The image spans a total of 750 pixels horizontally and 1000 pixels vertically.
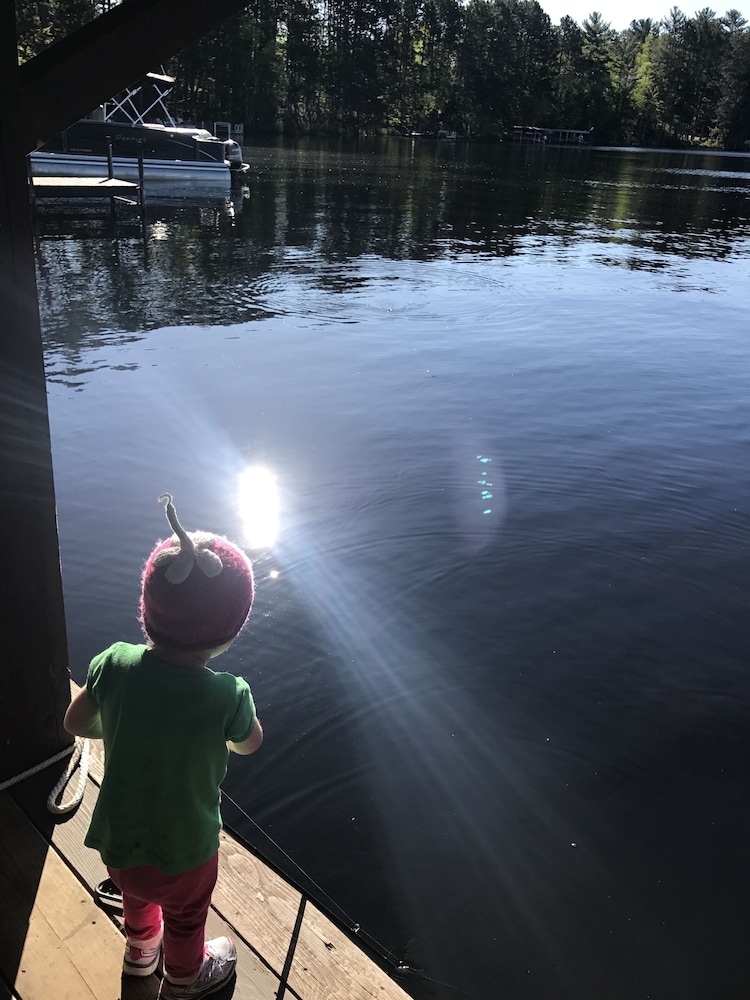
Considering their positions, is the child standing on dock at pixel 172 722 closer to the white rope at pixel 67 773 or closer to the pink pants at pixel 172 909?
the pink pants at pixel 172 909

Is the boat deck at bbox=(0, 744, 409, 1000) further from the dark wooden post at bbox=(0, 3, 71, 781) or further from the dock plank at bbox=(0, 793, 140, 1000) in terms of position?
the dark wooden post at bbox=(0, 3, 71, 781)

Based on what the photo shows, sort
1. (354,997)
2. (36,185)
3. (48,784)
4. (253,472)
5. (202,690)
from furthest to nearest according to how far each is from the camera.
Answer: (36,185)
(253,472)
(48,784)
(354,997)
(202,690)

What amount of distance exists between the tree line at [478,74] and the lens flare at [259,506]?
249ft

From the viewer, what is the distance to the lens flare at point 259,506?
5.99 m

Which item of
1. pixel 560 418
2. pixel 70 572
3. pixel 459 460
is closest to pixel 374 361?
pixel 560 418

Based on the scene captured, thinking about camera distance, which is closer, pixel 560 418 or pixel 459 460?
pixel 459 460

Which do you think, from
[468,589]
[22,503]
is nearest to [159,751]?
[22,503]

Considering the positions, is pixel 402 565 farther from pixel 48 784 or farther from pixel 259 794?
pixel 48 784

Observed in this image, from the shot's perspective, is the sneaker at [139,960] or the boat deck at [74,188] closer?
the sneaker at [139,960]

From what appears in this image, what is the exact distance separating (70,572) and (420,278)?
12.7m

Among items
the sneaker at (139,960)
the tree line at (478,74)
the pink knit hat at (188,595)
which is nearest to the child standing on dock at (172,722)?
the pink knit hat at (188,595)

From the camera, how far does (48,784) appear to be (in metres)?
2.76

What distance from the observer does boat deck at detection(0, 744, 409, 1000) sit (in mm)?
2127

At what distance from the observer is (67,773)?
2.80m
